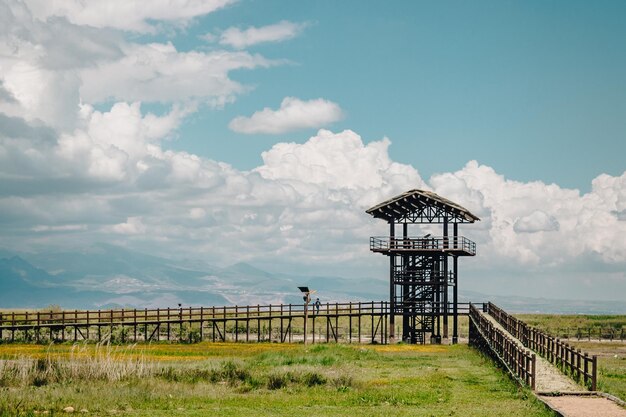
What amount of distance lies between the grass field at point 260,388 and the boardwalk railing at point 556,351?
2.37 meters

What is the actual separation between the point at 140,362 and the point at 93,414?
37.3 feet

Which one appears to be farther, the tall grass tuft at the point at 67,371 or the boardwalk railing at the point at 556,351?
the tall grass tuft at the point at 67,371

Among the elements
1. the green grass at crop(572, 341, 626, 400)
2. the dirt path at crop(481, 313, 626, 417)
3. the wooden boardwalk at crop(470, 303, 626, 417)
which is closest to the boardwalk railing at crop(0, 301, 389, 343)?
the green grass at crop(572, 341, 626, 400)

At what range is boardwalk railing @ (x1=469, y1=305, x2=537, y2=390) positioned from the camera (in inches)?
1248

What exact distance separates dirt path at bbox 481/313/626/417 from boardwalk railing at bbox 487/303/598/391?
0.43 meters

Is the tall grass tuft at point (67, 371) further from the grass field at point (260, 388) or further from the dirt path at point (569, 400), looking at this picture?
the dirt path at point (569, 400)

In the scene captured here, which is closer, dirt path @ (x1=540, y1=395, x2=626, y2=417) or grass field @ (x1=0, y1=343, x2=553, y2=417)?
dirt path @ (x1=540, y1=395, x2=626, y2=417)

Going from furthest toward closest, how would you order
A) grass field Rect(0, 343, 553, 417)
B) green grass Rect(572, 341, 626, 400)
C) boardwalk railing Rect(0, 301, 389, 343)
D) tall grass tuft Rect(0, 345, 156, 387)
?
boardwalk railing Rect(0, 301, 389, 343), green grass Rect(572, 341, 626, 400), tall grass tuft Rect(0, 345, 156, 387), grass field Rect(0, 343, 553, 417)

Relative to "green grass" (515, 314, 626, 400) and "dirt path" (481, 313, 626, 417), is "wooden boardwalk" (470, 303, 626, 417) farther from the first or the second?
"green grass" (515, 314, 626, 400)

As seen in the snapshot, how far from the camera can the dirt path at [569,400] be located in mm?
26266

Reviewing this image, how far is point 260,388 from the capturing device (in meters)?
35.6

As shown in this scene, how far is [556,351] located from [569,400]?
8.30m

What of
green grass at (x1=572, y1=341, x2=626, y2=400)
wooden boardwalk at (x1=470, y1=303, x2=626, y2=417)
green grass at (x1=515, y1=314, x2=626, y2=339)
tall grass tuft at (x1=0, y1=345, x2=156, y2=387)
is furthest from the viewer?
green grass at (x1=515, y1=314, x2=626, y2=339)

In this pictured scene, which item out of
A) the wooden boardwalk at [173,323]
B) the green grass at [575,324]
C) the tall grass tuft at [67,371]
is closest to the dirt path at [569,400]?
the tall grass tuft at [67,371]
